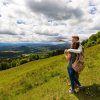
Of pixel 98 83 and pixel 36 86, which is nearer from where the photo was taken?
pixel 98 83

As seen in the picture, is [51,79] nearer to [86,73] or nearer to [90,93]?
[86,73]

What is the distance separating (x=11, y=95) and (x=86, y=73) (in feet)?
20.1

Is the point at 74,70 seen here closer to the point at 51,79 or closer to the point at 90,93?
the point at 90,93

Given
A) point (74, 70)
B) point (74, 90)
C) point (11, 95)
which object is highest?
point (74, 70)

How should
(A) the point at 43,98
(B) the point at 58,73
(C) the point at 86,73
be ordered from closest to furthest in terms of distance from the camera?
(A) the point at 43,98
(C) the point at 86,73
(B) the point at 58,73

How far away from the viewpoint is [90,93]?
14.0 m

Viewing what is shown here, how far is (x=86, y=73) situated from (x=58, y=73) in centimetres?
327

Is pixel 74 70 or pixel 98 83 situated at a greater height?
pixel 74 70

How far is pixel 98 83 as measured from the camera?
1539 cm

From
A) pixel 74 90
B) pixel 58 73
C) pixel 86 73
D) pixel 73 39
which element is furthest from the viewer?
pixel 58 73

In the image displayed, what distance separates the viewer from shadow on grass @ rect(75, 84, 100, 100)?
1362cm

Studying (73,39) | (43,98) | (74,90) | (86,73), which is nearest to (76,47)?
(73,39)

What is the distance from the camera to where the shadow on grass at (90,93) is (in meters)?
13.6

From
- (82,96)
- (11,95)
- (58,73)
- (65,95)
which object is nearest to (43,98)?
(65,95)
